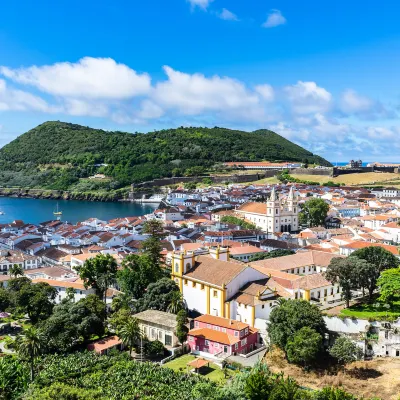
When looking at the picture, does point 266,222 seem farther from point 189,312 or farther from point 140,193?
point 140,193

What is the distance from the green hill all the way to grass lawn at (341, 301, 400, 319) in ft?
375

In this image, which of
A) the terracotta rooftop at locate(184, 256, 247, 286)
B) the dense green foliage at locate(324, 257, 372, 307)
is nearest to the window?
the terracotta rooftop at locate(184, 256, 247, 286)

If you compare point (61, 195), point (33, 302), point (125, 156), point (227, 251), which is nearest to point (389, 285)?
point (227, 251)

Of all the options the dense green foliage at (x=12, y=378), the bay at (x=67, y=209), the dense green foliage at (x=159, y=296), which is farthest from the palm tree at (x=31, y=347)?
the bay at (x=67, y=209)

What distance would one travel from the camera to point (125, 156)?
168m

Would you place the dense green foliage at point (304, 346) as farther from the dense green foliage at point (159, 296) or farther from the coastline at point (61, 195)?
the coastline at point (61, 195)

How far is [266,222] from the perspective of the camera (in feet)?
239

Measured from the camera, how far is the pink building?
27.9m

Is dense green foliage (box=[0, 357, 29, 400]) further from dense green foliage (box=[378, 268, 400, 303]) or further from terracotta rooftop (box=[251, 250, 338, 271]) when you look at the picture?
dense green foliage (box=[378, 268, 400, 303])

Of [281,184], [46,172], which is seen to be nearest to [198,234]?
[281,184]

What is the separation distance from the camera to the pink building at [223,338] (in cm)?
2792

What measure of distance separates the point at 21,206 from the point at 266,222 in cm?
7384

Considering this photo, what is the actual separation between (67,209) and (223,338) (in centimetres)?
9500

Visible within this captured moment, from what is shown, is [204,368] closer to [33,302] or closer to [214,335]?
[214,335]
